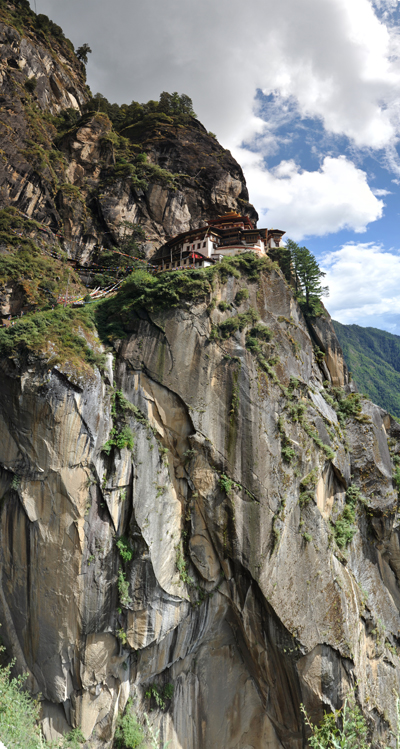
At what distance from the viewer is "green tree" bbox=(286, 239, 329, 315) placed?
34.1 metres

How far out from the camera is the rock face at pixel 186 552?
16656mm

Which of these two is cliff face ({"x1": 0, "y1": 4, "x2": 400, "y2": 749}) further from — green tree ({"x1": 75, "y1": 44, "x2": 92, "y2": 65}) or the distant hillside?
the distant hillside

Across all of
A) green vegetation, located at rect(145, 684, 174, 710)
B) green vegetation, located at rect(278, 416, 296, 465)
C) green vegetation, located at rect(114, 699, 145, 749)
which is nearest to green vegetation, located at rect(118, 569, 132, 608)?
green vegetation, located at rect(145, 684, 174, 710)

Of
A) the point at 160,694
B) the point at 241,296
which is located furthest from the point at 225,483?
the point at 241,296

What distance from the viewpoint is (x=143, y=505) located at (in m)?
18.3

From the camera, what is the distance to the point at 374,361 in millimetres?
133000

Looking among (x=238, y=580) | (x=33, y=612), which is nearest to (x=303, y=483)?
(x=238, y=580)

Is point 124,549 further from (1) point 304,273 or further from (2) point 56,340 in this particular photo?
(1) point 304,273

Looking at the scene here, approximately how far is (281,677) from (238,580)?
5.22m

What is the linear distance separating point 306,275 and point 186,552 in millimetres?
27122

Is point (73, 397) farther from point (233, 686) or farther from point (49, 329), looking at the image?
point (233, 686)

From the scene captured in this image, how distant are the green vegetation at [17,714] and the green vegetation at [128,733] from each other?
3713 millimetres

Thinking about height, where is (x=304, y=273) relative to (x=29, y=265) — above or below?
above

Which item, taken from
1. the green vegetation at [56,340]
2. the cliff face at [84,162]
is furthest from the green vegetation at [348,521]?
the cliff face at [84,162]
